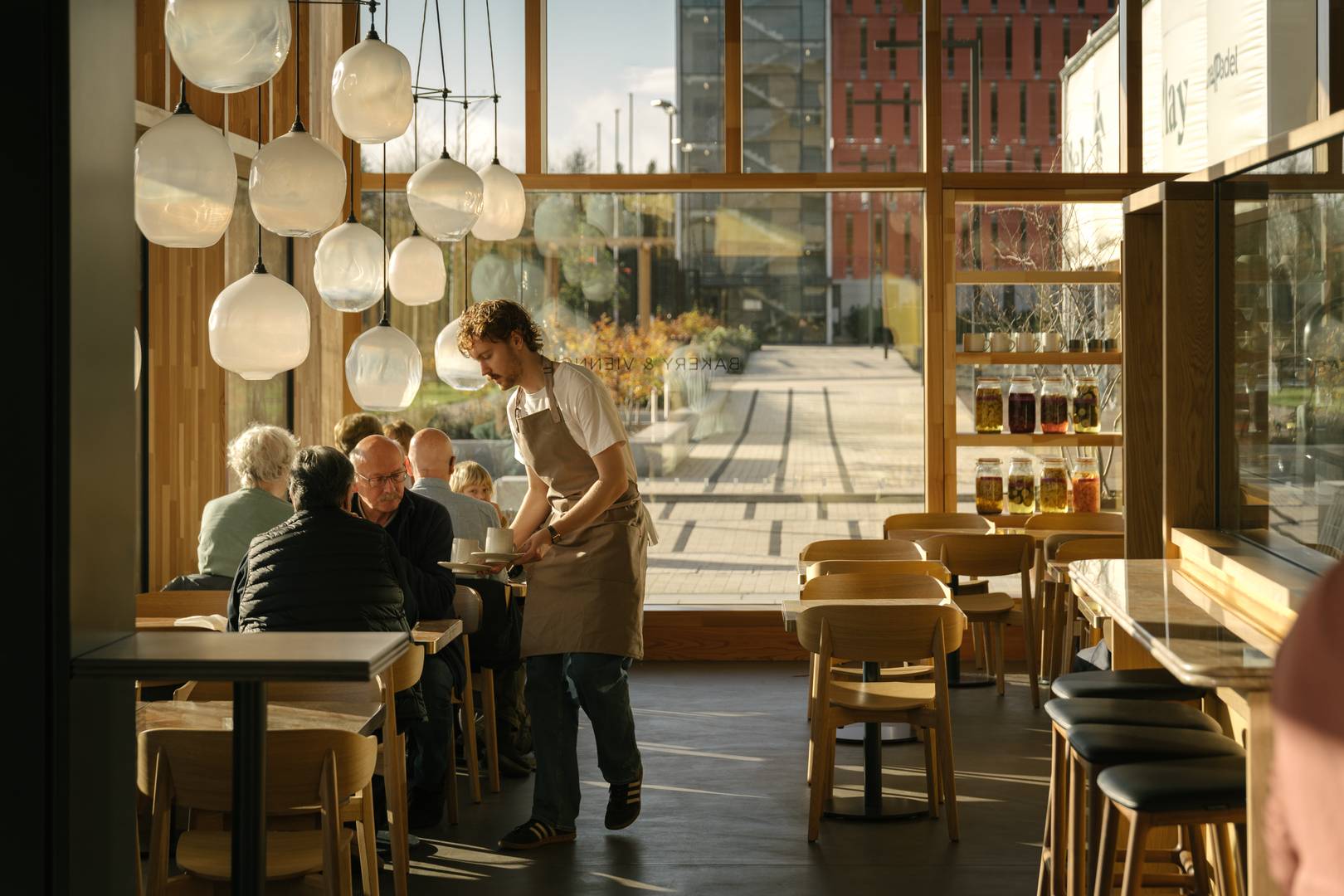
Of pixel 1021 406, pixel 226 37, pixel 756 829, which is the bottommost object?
pixel 756 829

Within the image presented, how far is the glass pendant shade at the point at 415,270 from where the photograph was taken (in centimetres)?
503

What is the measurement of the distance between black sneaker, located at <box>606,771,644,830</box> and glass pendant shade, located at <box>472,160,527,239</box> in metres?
2.06

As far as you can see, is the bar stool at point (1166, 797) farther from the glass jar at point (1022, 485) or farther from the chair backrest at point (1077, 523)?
the glass jar at point (1022, 485)

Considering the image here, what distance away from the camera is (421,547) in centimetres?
521

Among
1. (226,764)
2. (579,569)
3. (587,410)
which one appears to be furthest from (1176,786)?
(587,410)

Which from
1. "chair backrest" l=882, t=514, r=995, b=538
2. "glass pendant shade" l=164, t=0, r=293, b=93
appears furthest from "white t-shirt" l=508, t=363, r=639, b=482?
"chair backrest" l=882, t=514, r=995, b=538

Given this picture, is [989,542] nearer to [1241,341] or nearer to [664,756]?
[664,756]

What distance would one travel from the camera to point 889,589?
5.55 meters

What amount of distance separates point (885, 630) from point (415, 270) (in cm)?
203

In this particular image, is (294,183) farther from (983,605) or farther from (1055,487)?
(1055,487)

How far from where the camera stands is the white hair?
5582 mm

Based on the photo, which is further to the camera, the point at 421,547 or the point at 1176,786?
the point at 421,547

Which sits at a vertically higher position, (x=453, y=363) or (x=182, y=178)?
(x=182, y=178)

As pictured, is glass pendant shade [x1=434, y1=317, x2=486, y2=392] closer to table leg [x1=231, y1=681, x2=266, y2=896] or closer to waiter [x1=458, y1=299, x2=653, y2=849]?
waiter [x1=458, y1=299, x2=653, y2=849]
